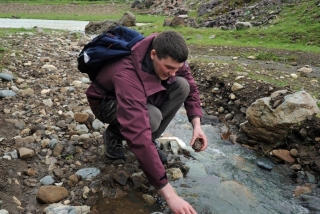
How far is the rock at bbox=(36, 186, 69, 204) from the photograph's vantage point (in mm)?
3252

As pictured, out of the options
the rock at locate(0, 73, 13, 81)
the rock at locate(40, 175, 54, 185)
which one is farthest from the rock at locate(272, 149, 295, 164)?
the rock at locate(0, 73, 13, 81)

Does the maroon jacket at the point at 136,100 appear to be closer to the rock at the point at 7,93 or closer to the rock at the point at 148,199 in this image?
the rock at the point at 148,199

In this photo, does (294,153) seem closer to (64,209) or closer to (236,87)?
(236,87)

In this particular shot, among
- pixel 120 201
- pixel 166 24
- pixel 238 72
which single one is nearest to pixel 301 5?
pixel 166 24

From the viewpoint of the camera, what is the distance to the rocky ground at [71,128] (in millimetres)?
3482

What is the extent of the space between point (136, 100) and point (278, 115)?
2.65 metres

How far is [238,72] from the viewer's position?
6.95m

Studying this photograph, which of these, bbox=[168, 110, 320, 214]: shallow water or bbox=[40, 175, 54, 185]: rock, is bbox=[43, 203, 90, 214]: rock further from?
bbox=[168, 110, 320, 214]: shallow water

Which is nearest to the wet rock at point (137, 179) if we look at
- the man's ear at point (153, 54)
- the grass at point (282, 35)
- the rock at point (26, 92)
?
the man's ear at point (153, 54)

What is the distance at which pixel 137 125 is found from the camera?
9.21ft

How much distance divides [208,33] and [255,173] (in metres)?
10.4

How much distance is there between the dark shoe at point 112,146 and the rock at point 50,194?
772 mm

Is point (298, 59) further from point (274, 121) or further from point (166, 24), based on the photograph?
point (166, 24)

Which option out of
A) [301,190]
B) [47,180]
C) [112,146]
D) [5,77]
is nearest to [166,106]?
[112,146]
